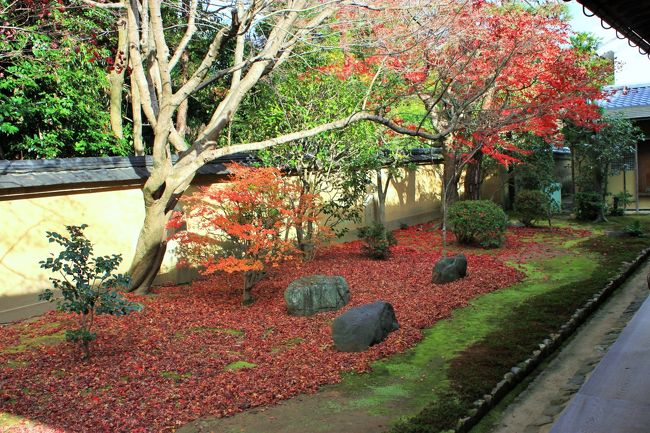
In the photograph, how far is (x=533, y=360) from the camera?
7.00 meters

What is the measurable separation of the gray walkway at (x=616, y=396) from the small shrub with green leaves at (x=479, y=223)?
732 cm

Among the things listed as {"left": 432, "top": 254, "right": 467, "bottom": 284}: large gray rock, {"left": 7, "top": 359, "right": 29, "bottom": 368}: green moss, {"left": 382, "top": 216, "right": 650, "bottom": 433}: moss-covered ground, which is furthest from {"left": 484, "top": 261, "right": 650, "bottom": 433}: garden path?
{"left": 7, "top": 359, "right": 29, "bottom": 368}: green moss

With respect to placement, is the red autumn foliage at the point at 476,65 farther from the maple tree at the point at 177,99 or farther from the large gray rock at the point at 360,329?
the large gray rock at the point at 360,329

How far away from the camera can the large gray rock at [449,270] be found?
1115 cm

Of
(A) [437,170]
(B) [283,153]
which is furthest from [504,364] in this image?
(A) [437,170]

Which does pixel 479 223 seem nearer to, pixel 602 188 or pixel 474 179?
pixel 474 179

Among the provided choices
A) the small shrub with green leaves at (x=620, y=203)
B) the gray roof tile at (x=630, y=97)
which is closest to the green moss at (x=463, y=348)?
the small shrub with green leaves at (x=620, y=203)

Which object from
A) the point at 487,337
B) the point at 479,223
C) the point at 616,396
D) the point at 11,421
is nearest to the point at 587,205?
the point at 479,223

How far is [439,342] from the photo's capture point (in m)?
7.85

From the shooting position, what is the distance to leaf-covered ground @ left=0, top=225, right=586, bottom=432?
18.7 ft

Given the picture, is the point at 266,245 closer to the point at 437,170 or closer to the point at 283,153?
the point at 283,153

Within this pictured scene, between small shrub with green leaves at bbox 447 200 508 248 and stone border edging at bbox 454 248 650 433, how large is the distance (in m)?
4.09

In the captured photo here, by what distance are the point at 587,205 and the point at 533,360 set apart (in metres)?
14.9

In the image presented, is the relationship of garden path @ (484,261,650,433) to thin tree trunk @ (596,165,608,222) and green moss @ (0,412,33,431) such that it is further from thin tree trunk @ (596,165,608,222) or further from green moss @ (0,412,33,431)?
thin tree trunk @ (596,165,608,222)
